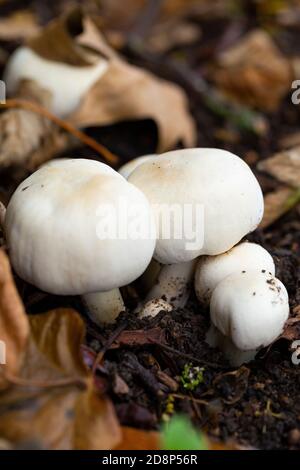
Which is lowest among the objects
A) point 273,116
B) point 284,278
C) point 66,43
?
point 273,116

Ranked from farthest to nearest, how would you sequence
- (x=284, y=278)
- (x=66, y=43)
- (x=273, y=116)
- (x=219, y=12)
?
(x=219, y=12), (x=273, y=116), (x=66, y=43), (x=284, y=278)

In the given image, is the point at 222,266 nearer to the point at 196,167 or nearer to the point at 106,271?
the point at 196,167

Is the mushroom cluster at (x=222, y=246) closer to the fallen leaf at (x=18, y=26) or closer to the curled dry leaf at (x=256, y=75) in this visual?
the fallen leaf at (x=18, y=26)

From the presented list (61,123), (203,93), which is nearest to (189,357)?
(61,123)

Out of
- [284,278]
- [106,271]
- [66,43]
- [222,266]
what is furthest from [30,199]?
[66,43]

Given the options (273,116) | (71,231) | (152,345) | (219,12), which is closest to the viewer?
(71,231)

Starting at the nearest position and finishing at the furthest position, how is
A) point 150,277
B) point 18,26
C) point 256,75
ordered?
point 150,277 < point 18,26 < point 256,75

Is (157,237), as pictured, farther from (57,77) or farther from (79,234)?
(57,77)
